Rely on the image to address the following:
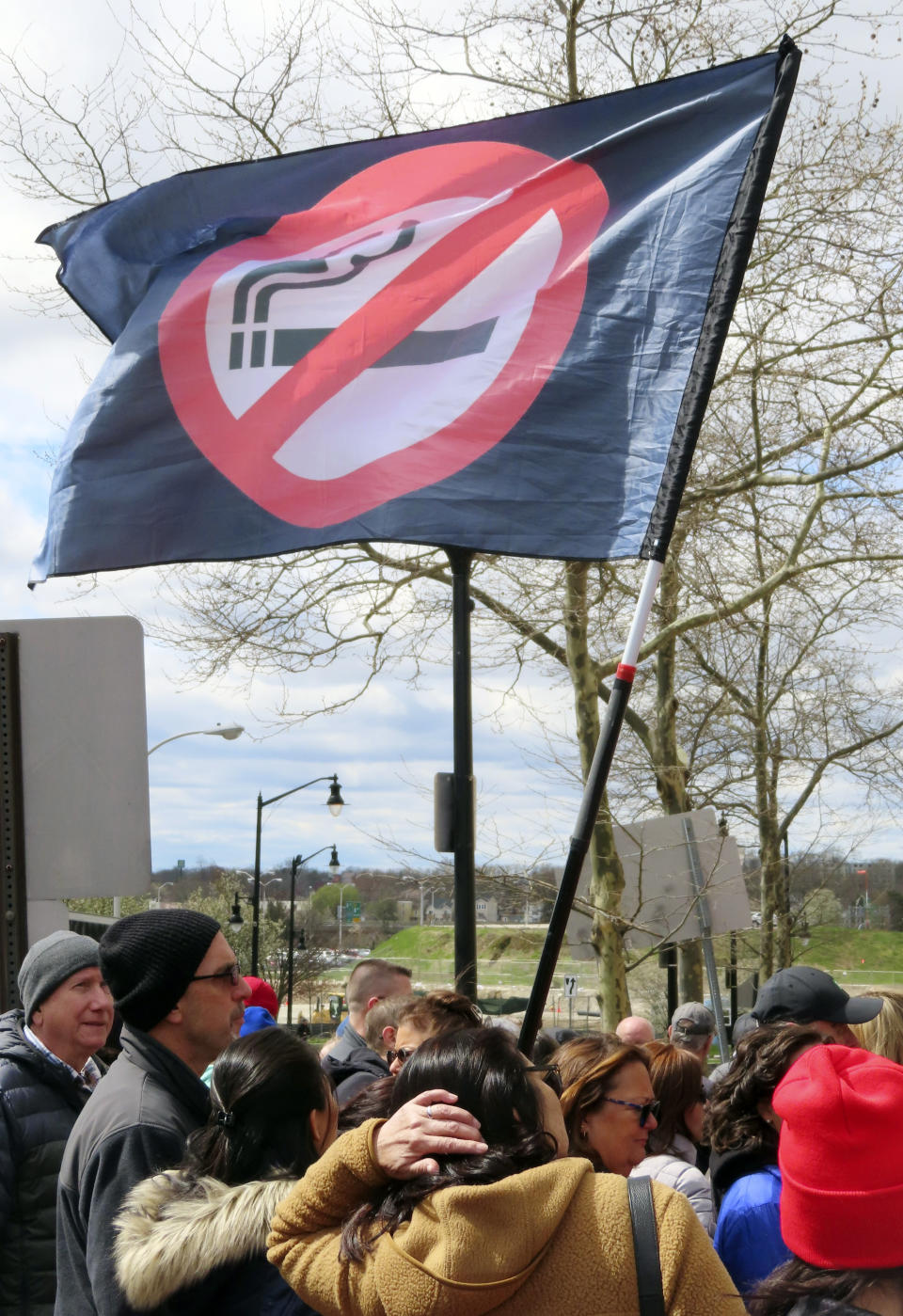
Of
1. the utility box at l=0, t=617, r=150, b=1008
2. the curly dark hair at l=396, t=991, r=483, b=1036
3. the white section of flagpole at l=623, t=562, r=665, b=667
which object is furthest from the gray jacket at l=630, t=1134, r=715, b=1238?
the utility box at l=0, t=617, r=150, b=1008

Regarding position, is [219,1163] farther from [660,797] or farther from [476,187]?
[660,797]

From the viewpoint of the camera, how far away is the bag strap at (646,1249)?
75.8 inches

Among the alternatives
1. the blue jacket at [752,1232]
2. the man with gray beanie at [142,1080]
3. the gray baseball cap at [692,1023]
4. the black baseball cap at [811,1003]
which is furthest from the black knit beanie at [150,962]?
the gray baseball cap at [692,1023]

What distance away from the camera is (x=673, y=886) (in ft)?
37.7

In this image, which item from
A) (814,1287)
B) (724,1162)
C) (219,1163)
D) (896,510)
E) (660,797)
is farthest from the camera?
(660,797)

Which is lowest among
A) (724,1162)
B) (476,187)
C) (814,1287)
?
(724,1162)

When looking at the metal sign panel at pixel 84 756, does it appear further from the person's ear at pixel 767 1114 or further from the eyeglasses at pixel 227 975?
the person's ear at pixel 767 1114

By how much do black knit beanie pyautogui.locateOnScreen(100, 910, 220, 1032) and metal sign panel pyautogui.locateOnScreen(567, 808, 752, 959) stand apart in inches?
229

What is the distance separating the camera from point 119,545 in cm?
569

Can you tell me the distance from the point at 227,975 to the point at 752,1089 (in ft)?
4.73

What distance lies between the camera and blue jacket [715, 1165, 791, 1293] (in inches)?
127

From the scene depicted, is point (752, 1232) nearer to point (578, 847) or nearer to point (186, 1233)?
point (578, 847)

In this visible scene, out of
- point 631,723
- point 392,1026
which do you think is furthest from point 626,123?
point 631,723

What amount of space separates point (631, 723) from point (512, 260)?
13.0m
